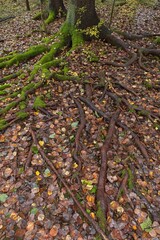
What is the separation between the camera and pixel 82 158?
4.46 meters

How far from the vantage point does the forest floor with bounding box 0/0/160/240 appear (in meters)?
3.52

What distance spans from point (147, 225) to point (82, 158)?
163 cm

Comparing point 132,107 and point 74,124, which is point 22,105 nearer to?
point 74,124

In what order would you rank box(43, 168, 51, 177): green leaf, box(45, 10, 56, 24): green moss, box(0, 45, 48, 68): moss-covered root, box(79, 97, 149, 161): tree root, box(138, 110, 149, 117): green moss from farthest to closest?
box(45, 10, 56, 24): green moss < box(0, 45, 48, 68): moss-covered root < box(138, 110, 149, 117): green moss < box(79, 97, 149, 161): tree root < box(43, 168, 51, 177): green leaf

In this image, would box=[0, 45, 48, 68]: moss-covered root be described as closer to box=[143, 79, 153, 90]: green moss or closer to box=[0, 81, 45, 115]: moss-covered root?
box=[0, 81, 45, 115]: moss-covered root

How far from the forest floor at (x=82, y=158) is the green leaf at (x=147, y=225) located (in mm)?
14

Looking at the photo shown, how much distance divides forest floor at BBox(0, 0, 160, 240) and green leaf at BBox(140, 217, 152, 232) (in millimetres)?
14

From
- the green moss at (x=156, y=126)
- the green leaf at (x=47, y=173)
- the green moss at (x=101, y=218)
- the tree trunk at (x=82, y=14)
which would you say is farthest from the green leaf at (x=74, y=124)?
the tree trunk at (x=82, y=14)

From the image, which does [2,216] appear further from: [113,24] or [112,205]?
[113,24]

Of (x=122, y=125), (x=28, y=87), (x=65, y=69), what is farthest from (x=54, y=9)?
(x=122, y=125)

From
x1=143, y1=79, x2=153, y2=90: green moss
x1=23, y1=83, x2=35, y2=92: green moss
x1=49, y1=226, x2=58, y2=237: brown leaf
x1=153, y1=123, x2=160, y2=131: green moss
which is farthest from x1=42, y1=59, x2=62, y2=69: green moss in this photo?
x1=49, y1=226, x2=58, y2=237: brown leaf

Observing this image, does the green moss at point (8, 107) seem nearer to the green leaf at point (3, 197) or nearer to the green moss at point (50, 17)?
the green leaf at point (3, 197)

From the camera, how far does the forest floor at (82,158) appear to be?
352 cm

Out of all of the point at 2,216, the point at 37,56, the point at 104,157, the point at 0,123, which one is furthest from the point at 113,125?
the point at 37,56
